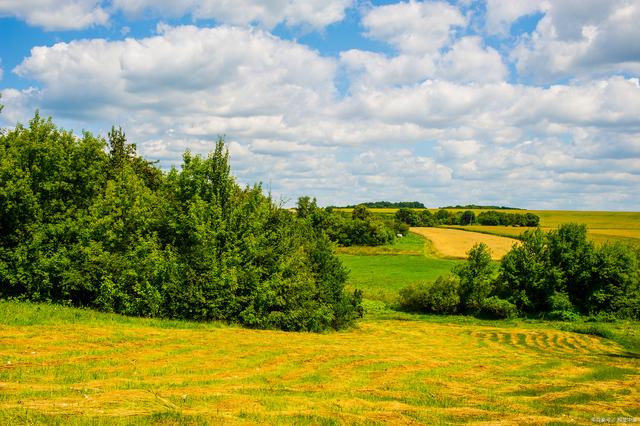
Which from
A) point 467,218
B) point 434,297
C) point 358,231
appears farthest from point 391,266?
point 467,218

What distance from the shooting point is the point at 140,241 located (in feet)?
94.4

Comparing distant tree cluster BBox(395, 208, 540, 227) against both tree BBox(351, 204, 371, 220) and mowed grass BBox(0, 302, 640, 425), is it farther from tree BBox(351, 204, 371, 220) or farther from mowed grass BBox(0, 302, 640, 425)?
mowed grass BBox(0, 302, 640, 425)

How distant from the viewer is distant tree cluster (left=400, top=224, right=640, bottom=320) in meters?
49.7

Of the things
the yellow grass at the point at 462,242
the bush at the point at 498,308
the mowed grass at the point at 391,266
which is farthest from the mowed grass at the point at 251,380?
the yellow grass at the point at 462,242

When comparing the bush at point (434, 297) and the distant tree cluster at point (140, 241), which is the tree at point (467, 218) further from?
the distant tree cluster at point (140, 241)

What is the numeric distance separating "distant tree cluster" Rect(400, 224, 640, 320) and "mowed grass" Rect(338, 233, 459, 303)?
815 centimetres

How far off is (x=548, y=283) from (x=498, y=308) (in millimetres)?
6033

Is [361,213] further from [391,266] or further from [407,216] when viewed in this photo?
[407,216]

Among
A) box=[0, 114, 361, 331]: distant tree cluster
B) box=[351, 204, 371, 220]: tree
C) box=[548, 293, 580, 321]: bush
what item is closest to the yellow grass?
box=[351, 204, 371, 220]: tree

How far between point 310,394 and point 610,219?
164 metres

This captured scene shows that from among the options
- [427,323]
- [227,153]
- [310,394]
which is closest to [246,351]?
[310,394]

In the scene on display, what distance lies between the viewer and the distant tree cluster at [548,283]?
163 ft

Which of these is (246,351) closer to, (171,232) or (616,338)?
(171,232)

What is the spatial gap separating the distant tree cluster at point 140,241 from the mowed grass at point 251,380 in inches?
101
